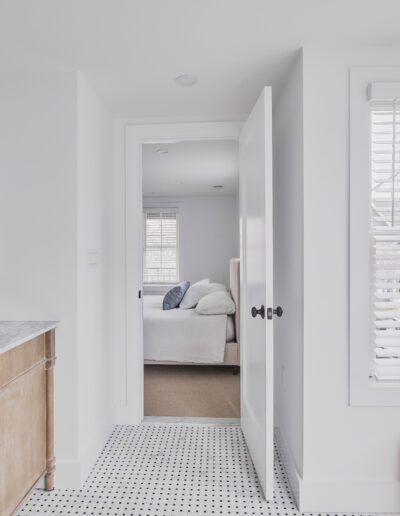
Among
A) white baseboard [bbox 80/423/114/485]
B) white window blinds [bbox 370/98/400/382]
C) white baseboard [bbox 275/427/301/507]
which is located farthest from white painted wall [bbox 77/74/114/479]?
white window blinds [bbox 370/98/400/382]

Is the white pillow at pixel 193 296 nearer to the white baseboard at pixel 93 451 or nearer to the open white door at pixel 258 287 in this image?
the open white door at pixel 258 287

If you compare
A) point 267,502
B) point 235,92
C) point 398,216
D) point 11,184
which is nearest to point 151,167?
point 235,92

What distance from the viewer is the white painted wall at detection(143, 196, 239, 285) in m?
6.91

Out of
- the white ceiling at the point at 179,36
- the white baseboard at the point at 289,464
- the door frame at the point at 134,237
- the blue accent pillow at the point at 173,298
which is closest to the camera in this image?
A: the white ceiling at the point at 179,36

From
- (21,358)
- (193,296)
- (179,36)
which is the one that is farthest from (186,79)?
(193,296)

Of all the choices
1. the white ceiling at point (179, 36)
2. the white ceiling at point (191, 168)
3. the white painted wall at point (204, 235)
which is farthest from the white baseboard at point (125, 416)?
the white painted wall at point (204, 235)

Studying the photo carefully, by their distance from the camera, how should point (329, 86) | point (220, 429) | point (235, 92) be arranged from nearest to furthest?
point (329, 86), point (235, 92), point (220, 429)

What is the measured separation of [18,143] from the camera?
2096 mm

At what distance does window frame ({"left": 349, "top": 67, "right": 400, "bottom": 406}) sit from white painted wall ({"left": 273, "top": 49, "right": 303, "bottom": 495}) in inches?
9.4

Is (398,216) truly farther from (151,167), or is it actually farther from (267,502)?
(151,167)

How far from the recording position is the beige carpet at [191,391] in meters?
3.07

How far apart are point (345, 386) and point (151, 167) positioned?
3524 mm

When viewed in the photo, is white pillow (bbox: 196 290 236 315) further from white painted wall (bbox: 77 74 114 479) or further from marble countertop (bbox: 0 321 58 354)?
marble countertop (bbox: 0 321 58 354)

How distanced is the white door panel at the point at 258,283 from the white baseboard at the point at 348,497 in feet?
0.60
